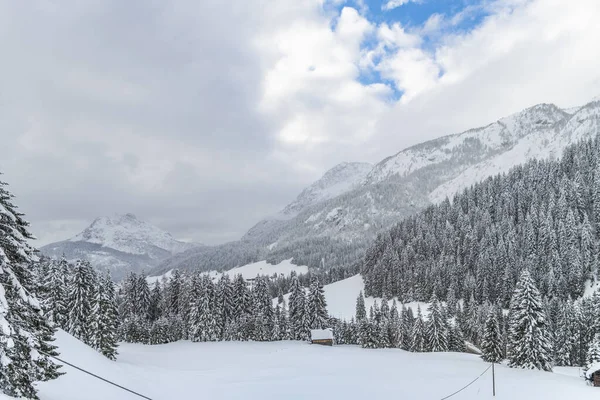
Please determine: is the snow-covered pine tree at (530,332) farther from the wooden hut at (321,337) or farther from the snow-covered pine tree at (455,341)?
the wooden hut at (321,337)

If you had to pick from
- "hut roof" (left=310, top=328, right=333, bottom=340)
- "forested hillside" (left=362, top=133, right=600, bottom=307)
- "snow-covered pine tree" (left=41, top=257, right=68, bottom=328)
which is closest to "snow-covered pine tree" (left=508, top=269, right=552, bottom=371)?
"hut roof" (left=310, top=328, right=333, bottom=340)

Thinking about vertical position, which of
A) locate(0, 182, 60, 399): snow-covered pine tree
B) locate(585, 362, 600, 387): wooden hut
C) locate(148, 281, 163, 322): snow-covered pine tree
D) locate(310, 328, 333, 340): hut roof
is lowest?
locate(310, 328, 333, 340): hut roof

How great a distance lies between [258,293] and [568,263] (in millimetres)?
98786

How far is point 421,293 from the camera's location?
138 metres

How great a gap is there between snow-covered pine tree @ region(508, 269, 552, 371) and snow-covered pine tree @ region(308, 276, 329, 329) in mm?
44917

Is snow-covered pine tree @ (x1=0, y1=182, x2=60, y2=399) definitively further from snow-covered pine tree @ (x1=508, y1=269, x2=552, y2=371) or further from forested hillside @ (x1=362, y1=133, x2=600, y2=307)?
forested hillside @ (x1=362, y1=133, x2=600, y2=307)

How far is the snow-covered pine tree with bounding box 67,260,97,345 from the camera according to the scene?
2167 inches

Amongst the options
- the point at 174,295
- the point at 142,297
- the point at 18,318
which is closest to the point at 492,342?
the point at 18,318

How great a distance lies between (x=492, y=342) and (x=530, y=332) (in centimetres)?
811

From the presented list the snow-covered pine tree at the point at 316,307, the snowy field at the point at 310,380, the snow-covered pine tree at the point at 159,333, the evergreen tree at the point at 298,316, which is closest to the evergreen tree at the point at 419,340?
the snow-covered pine tree at the point at 316,307

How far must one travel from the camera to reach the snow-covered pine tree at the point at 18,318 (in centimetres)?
1266

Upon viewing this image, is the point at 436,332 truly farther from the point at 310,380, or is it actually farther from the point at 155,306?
the point at 155,306

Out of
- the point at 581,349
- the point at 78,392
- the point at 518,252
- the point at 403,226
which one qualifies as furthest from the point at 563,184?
the point at 78,392

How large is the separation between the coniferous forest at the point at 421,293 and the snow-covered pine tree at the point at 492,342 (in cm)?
18
